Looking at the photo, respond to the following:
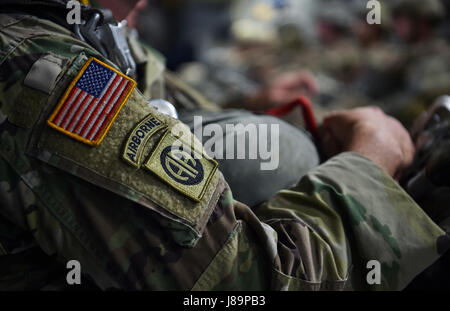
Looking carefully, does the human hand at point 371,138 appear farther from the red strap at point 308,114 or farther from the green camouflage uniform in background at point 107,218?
the green camouflage uniform in background at point 107,218

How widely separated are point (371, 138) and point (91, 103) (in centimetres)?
49

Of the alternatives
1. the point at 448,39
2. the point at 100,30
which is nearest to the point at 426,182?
the point at 100,30

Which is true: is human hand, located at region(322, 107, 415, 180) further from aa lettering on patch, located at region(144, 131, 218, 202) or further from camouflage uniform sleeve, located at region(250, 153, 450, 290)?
aa lettering on patch, located at region(144, 131, 218, 202)

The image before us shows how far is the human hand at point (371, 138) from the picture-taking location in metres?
0.71

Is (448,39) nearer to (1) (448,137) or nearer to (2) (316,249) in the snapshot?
(1) (448,137)

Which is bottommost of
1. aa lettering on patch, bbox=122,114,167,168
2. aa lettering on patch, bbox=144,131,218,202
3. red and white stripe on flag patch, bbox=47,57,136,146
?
aa lettering on patch, bbox=144,131,218,202

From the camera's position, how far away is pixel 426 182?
27.5 inches

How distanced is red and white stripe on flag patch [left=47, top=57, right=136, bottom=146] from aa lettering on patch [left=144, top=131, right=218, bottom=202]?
7 centimetres

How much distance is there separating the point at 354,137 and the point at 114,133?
1.51 ft

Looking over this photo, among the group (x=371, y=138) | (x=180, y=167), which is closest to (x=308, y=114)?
(x=371, y=138)

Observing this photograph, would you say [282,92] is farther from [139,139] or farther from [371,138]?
[139,139]

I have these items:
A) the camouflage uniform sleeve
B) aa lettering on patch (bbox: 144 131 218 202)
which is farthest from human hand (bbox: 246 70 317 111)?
aa lettering on patch (bbox: 144 131 218 202)

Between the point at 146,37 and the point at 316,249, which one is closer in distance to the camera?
the point at 316,249

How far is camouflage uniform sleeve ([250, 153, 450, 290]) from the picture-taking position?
0.55 meters
